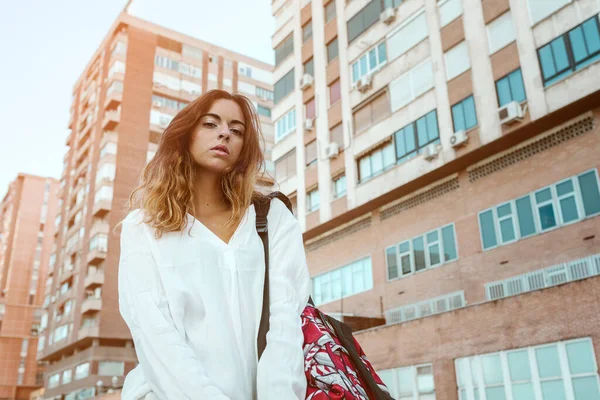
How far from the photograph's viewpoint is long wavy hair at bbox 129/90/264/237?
250cm

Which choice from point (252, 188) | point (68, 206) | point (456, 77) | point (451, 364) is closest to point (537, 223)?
point (451, 364)

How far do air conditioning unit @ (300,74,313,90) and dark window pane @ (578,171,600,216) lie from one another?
16.2m

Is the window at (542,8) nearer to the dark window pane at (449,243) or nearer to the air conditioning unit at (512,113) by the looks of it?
the air conditioning unit at (512,113)

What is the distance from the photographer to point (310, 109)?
30375mm

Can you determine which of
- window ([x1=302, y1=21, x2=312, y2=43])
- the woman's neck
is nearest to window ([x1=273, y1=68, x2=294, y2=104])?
window ([x1=302, y1=21, x2=312, y2=43])

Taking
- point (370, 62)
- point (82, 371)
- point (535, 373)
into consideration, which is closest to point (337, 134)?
point (370, 62)

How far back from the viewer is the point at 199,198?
262 cm

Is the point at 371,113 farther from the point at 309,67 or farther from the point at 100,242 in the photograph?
the point at 100,242

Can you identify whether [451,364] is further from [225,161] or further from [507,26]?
[225,161]

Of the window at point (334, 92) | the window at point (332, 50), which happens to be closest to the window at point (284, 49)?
the window at point (332, 50)

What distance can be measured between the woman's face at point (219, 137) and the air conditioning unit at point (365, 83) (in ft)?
79.3

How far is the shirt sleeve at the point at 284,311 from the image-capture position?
1.97 metres

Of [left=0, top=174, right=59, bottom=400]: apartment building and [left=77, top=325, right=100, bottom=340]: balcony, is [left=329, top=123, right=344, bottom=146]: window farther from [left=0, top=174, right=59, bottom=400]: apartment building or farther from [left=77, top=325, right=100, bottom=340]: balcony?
[left=0, top=174, right=59, bottom=400]: apartment building

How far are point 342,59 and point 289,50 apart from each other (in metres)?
5.87
